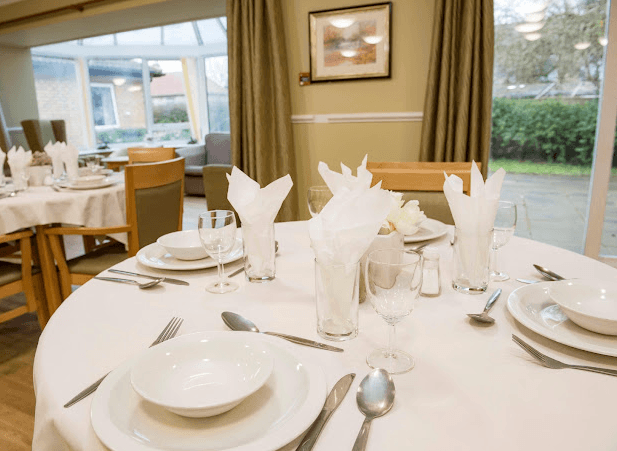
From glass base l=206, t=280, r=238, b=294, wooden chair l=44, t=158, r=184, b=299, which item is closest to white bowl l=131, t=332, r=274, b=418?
glass base l=206, t=280, r=238, b=294

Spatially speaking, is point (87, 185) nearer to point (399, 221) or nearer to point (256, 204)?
point (256, 204)

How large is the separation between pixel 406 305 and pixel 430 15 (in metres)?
3.19

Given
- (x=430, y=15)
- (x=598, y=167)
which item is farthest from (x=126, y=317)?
(x=598, y=167)

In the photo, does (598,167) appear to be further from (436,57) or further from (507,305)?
(507,305)

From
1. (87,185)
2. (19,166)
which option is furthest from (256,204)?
(19,166)

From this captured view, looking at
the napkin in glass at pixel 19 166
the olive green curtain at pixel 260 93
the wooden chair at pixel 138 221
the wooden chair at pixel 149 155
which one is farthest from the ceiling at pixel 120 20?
the wooden chair at pixel 138 221

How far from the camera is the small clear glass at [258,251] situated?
1.00m

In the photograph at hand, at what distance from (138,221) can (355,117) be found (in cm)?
213

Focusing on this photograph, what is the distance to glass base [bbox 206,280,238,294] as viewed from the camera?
0.99 m

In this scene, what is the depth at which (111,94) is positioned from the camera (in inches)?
359

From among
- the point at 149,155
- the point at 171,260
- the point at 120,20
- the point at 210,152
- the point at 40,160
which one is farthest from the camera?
the point at 210,152

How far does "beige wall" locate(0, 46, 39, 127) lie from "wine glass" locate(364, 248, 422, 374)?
8556 mm

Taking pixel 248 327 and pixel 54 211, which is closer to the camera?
pixel 248 327

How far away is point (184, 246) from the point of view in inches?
48.2
